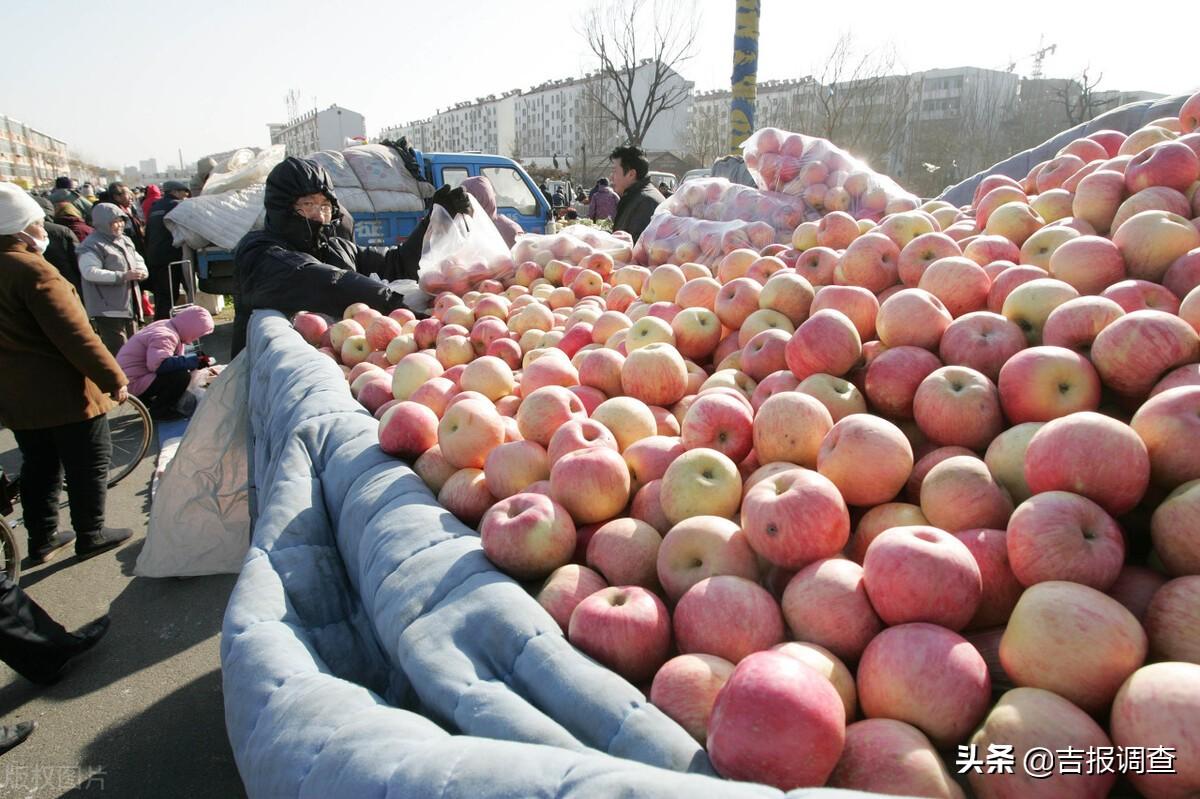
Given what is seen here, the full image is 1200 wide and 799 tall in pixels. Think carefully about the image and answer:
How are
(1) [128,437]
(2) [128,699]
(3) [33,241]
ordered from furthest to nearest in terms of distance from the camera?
(1) [128,437]
(3) [33,241]
(2) [128,699]

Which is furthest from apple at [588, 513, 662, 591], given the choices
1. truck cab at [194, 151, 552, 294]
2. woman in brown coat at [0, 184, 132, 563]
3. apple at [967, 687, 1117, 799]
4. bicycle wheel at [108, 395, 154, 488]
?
truck cab at [194, 151, 552, 294]

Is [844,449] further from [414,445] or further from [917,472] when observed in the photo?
[414,445]

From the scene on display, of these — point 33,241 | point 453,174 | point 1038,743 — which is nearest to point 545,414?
point 1038,743

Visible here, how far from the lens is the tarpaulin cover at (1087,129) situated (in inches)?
167

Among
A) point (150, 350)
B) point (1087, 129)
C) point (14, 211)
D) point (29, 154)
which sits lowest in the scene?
point (150, 350)

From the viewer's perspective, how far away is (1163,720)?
35.3 inches

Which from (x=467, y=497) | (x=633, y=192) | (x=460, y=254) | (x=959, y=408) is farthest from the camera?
(x=633, y=192)

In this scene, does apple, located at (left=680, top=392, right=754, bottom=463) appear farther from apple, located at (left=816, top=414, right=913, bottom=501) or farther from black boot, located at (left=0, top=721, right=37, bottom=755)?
black boot, located at (left=0, top=721, right=37, bottom=755)

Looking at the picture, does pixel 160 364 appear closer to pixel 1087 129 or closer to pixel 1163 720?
pixel 1163 720

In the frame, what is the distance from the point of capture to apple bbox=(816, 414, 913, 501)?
5.03 ft

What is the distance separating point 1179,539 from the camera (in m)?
1.18

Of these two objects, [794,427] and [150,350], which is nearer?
[794,427]

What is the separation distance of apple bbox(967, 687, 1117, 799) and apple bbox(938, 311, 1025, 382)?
3.35 ft

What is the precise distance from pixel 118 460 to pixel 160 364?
3.71 ft
